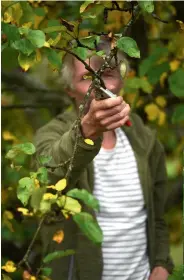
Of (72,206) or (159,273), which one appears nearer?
(72,206)

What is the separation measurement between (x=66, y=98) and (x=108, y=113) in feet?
7.21

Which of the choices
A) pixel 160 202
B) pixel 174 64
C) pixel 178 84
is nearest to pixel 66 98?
pixel 174 64

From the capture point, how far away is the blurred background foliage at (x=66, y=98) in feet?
8.55

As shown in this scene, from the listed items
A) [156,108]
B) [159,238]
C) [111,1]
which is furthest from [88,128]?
[156,108]

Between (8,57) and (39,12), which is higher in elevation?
(39,12)

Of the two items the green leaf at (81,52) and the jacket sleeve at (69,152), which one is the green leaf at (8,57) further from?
the green leaf at (81,52)

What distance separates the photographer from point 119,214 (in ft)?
8.22

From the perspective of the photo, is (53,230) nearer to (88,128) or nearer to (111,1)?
(88,128)

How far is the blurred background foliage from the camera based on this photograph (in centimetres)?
261

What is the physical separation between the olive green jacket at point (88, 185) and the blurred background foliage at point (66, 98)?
0.16 m

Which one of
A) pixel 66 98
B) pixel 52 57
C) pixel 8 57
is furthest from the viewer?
pixel 66 98

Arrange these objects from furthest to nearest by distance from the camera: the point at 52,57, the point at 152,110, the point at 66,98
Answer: the point at 66,98 → the point at 152,110 → the point at 52,57

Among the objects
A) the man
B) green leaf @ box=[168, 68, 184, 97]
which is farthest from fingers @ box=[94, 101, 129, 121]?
green leaf @ box=[168, 68, 184, 97]

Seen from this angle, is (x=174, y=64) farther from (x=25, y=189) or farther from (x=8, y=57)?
(x=25, y=189)
